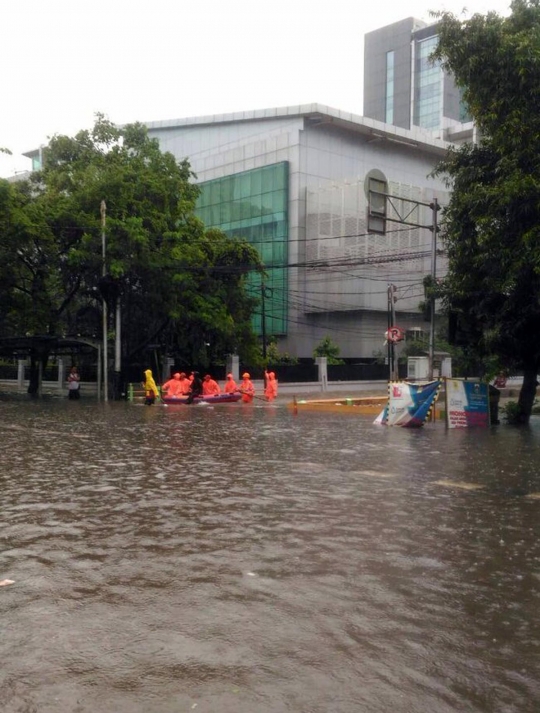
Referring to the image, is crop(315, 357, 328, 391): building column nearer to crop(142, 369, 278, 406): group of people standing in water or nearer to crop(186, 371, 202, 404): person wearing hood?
crop(142, 369, 278, 406): group of people standing in water

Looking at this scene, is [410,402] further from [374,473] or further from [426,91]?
[426,91]

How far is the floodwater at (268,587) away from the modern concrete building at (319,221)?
42.2m

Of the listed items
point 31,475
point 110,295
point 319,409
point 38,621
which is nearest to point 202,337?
point 110,295

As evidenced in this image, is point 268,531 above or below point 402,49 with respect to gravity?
below

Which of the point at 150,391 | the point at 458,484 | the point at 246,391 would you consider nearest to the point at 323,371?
the point at 246,391

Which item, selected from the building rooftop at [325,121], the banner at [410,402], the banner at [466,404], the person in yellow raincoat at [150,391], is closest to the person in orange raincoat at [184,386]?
the person in yellow raincoat at [150,391]

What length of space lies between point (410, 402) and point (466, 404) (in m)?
1.58

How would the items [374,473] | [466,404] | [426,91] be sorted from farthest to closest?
[426,91] → [466,404] → [374,473]

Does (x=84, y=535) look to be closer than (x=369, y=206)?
Yes

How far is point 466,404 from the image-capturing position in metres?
20.4

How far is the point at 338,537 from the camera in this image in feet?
23.9

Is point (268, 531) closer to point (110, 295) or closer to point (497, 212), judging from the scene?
point (497, 212)

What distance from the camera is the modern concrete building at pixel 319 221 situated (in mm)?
55022

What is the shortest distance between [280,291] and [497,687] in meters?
54.7
